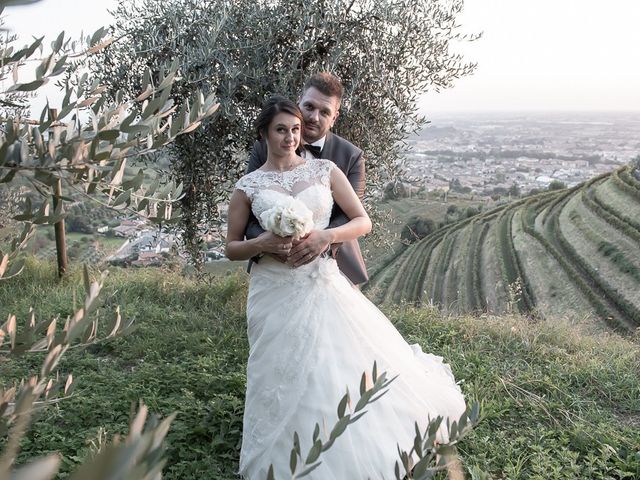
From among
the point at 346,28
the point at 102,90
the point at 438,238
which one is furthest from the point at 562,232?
the point at 102,90

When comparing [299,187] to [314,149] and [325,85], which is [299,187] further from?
[325,85]

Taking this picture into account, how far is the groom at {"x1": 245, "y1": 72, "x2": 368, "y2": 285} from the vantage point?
339 cm

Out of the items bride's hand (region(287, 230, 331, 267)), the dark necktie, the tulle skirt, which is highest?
the dark necktie

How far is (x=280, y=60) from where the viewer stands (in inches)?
227

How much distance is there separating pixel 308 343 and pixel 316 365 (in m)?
0.14

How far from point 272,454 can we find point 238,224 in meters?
1.42

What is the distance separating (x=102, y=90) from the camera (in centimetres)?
172

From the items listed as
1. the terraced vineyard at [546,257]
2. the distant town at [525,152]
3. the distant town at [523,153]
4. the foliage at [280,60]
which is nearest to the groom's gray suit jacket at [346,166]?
the foliage at [280,60]

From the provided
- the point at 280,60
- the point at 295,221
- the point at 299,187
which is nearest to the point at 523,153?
the point at 280,60

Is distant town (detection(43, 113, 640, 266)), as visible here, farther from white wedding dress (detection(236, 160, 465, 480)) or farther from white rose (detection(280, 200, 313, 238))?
white rose (detection(280, 200, 313, 238))

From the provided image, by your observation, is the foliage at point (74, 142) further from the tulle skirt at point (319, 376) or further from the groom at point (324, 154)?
the tulle skirt at point (319, 376)

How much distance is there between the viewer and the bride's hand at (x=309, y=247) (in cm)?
333

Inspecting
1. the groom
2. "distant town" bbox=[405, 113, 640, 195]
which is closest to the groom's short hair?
the groom

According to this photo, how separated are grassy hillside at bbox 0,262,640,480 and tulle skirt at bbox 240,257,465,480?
515mm
